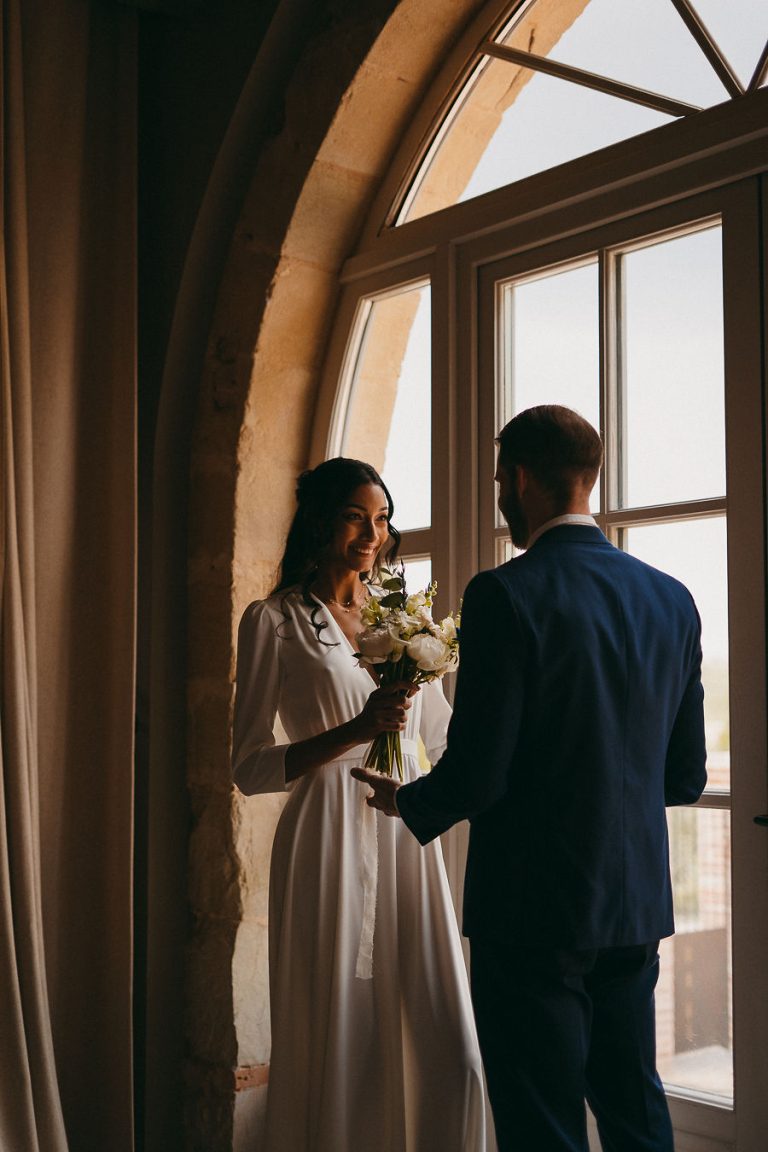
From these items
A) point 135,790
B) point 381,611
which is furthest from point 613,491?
point 135,790

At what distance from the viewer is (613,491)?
2.55m

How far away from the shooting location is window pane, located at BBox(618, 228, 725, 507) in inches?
94.1

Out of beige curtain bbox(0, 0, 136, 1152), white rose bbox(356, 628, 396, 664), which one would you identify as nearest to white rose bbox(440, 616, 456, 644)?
white rose bbox(356, 628, 396, 664)

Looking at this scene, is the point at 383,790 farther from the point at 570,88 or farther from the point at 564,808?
the point at 570,88

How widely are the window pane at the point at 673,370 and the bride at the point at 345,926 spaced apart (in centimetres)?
65

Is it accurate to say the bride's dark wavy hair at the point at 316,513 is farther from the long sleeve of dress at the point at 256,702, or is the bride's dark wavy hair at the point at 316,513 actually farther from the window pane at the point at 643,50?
the window pane at the point at 643,50

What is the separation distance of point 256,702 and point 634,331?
1.16 m

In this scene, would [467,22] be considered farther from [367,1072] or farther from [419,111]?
[367,1072]

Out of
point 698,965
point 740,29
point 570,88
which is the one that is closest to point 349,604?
point 698,965

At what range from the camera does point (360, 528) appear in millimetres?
2590

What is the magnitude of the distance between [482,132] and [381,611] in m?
1.46

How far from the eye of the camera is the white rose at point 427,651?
2.16 m

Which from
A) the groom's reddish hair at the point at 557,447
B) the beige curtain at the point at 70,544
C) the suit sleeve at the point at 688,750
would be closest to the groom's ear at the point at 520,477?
the groom's reddish hair at the point at 557,447

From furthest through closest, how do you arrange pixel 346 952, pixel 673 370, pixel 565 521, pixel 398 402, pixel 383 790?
pixel 398 402, pixel 673 370, pixel 346 952, pixel 383 790, pixel 565 521
